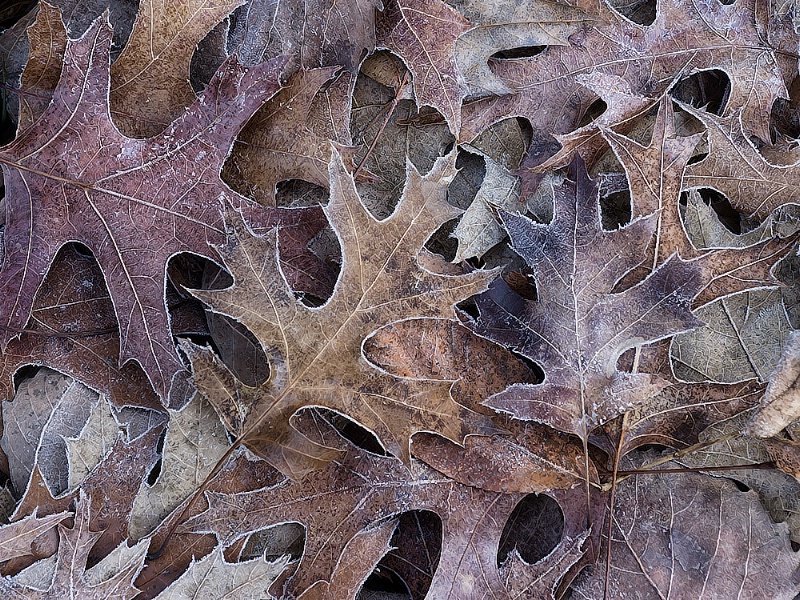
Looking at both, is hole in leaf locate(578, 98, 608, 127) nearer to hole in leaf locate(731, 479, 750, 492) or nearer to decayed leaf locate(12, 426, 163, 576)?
hole in leaf locate(731, 479, 750, 492)

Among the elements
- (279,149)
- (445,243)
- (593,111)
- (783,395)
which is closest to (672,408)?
(783,395)

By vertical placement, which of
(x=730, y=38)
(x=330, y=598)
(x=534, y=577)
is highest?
(x=730, y=38)

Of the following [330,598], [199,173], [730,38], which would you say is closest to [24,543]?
[330,598]

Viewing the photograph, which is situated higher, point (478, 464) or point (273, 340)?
point (273, 340)

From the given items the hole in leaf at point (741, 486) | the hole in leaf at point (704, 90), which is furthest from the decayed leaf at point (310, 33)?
the hole in leaf at point (741, 486)

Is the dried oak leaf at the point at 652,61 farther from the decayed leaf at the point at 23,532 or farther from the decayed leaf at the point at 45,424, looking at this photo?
the decayed leaf at the point at 23,532

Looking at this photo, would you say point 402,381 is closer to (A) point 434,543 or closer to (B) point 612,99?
(A) point 434,543

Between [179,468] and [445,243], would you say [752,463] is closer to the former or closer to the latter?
[445,243]
